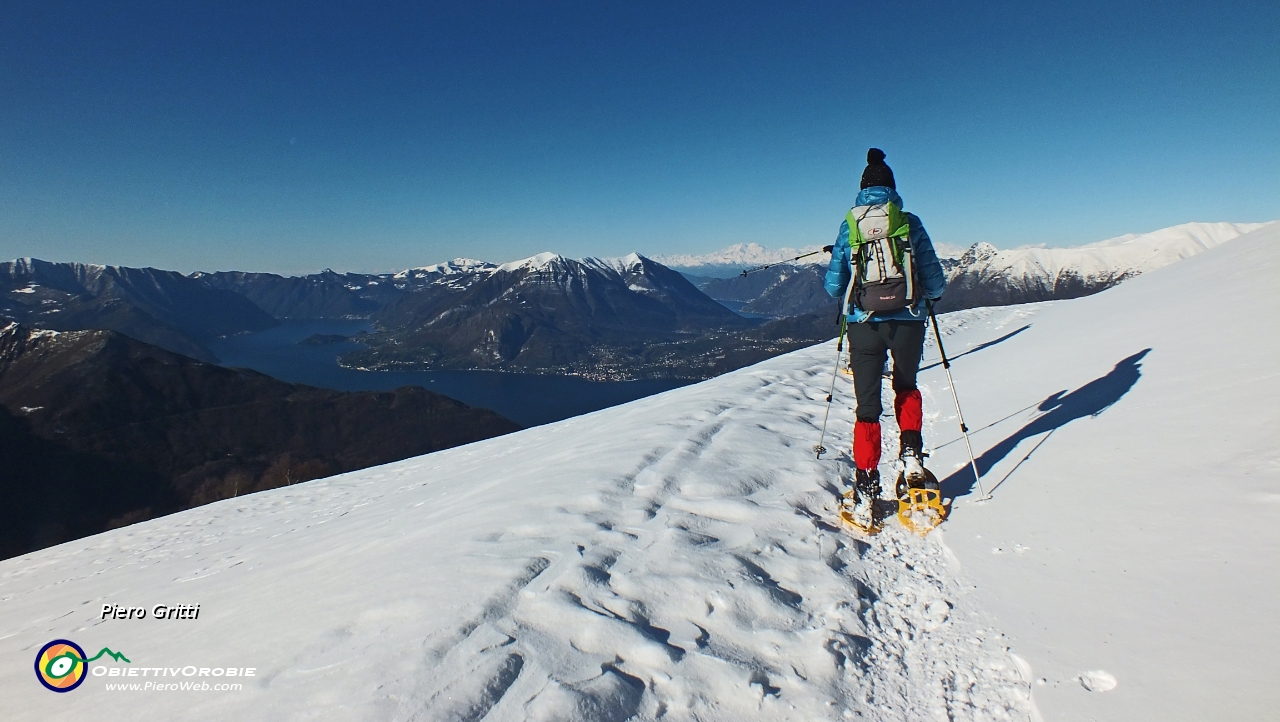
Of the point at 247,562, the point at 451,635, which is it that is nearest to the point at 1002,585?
the point at 451,635

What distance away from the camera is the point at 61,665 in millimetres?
5051

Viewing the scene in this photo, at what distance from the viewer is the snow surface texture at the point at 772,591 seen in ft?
10.5

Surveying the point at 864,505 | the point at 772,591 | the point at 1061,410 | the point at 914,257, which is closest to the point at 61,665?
the point at 772,591

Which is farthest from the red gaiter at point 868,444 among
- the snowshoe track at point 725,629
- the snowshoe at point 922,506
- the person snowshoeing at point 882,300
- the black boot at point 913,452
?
the snowshoe track at point 725,629

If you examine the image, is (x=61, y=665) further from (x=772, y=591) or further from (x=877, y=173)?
(x=877, y=173)

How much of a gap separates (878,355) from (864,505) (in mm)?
1861

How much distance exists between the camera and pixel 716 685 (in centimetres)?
335

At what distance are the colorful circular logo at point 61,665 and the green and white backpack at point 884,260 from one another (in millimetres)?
8642

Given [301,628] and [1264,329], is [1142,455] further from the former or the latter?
[301,628]

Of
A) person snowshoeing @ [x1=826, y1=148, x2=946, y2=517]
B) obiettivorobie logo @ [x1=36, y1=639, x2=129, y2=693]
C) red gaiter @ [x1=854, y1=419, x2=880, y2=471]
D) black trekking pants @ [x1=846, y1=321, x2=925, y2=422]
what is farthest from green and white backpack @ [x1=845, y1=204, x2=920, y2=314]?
obiettivorobie logo @ [x1=36, y1=639, x2=129, y2=693]

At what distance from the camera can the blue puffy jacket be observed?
18.7 feet

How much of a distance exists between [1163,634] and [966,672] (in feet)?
3.90

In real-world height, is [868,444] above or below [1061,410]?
above

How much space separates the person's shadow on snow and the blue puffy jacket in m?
2.47
